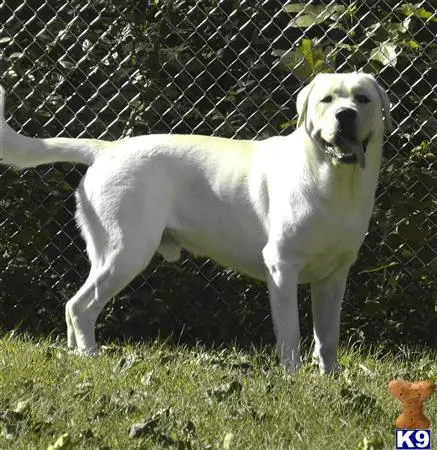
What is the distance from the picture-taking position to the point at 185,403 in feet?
15.0

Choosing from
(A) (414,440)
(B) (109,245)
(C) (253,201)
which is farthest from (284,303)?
(A) (414,440)

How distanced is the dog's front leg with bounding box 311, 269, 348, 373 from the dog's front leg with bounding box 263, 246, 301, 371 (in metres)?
0.18

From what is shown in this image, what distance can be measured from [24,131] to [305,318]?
176 cm

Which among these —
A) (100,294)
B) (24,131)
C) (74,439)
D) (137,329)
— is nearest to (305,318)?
(137,329)

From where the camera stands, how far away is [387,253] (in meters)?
6.46

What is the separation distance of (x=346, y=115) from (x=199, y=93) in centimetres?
147

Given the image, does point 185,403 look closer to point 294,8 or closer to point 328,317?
point 328,317

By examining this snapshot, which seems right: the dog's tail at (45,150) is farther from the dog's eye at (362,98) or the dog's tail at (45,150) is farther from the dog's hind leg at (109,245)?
the dog's eye at (362,98)

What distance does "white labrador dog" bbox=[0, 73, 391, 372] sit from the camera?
5.42 meters

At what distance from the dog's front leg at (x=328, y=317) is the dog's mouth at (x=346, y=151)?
550mm

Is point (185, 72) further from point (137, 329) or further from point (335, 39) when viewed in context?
point (137, 329)

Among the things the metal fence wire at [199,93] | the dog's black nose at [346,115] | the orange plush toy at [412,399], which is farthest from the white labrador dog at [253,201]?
the orange plush toy at [412,399]

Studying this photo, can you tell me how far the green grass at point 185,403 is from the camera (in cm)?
413

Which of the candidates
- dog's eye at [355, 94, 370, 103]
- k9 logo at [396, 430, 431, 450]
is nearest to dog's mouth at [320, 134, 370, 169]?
dog's eye at [355, 94, 370, 103]
